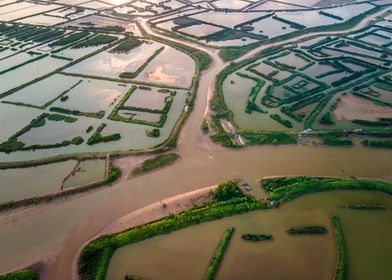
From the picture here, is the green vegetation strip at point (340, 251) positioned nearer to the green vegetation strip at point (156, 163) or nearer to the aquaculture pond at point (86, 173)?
the green vegetation strip at point (156, 163)

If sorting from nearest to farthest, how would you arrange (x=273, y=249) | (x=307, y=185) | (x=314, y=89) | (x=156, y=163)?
(x=273, y=249), (x=307, y=185), (x=156, y=163), (x=314, y=89)

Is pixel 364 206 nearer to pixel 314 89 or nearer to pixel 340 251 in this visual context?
pixel 340 251

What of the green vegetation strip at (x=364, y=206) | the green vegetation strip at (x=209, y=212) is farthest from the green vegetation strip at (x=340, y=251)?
the green vegetation strip at (x=209, y=212)

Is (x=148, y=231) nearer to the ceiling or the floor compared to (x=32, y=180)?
nearer to the floor

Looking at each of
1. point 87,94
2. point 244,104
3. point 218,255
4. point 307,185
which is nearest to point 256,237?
point 218,255

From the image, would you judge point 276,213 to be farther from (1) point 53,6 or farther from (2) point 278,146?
(1) point 53,6
